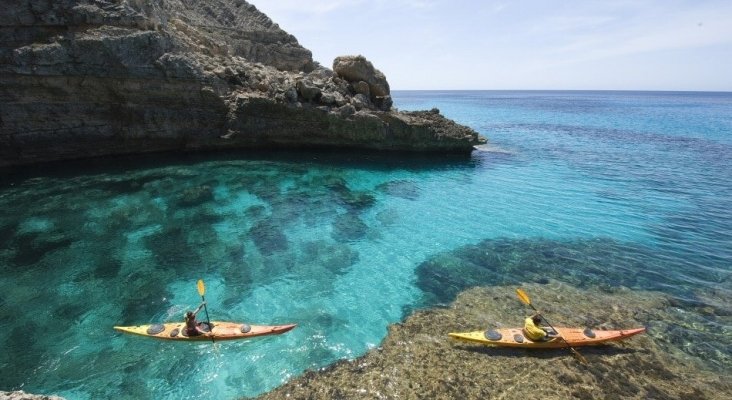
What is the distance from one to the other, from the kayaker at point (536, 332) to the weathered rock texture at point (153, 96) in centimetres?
2327

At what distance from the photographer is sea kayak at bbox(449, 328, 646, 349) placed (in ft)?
34.9

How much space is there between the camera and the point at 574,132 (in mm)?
51125

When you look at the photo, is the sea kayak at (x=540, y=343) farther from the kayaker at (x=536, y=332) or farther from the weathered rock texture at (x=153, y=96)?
the weathered rock texture at (x=153, y=96)

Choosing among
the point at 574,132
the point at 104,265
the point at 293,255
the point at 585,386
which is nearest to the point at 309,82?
the point at 293,255

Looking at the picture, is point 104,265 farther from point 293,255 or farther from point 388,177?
point 388,177

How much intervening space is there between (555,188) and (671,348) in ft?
54.2

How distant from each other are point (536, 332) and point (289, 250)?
10.3 m

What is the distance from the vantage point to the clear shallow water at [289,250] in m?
10.5

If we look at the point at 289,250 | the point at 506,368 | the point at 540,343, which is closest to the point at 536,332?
the point at 540,343

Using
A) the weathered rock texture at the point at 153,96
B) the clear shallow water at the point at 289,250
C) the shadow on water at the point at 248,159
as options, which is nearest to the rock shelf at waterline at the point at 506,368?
the clear shallow water at the point at 289,250

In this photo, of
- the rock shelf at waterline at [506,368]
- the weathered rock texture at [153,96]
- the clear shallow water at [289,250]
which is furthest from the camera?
the weathered rock texture at [153,96]

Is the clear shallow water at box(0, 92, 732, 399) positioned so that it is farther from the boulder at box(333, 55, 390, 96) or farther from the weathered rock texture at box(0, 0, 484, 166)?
the boulder at box(333, 55, 390, 96)

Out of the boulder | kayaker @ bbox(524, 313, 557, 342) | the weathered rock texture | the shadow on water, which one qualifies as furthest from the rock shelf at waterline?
the boulder

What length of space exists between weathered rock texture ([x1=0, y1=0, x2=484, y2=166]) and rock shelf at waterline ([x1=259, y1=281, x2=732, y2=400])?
2226 cm
